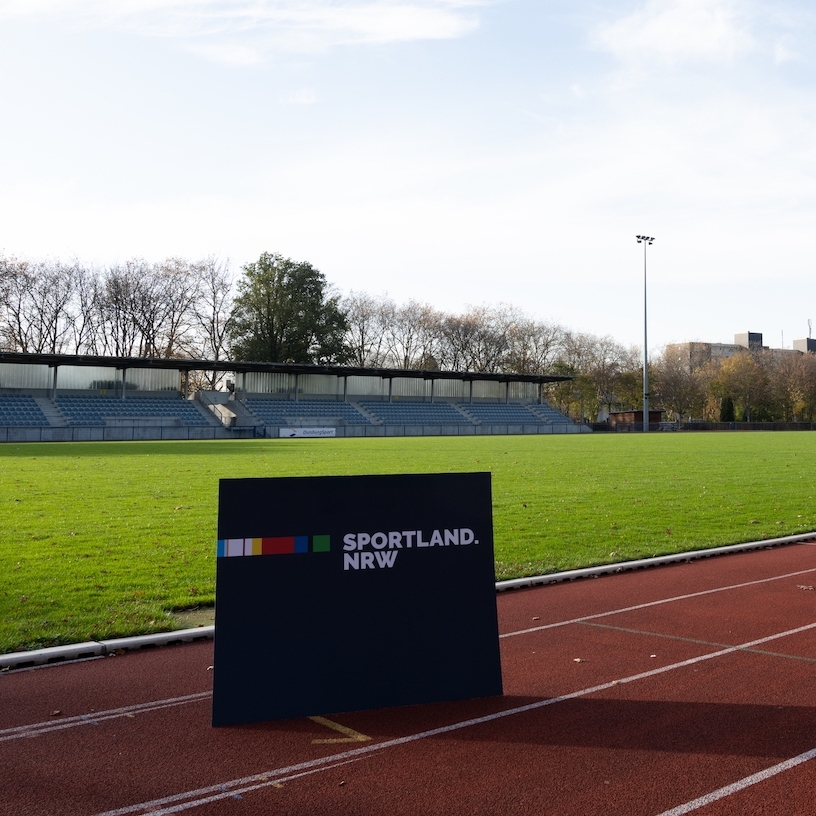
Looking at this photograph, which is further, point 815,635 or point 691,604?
point 691,604

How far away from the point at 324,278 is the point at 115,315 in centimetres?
2197

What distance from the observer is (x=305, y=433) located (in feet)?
219

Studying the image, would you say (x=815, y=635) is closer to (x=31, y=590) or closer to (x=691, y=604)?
(x=691, y=604)

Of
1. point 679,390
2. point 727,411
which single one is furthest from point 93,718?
point 679,390

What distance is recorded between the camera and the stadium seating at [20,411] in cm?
5703

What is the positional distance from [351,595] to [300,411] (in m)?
67.6

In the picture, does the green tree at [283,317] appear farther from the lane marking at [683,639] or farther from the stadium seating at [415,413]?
the lane marking at [683,639]

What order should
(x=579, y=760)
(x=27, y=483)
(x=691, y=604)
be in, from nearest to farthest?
A: (x=579, y=760)
(x=691, y=604)
(x=27, y=483)

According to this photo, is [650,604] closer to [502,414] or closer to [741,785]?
[741,785]

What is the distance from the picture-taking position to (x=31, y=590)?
388 inches

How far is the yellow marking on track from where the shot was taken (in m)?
5.64

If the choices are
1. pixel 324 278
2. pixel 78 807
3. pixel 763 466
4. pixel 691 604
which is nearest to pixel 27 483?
pixel 691 604

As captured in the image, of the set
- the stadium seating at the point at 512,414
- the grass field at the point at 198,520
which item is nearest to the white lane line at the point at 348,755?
the grass field at the point at 198,520

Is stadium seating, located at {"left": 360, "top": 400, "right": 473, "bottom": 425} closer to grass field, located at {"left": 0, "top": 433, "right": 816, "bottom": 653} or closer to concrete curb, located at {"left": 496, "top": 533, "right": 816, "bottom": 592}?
grass field, located at {"left": 0, "top": 433, "right": 816, "bottom": 653}
